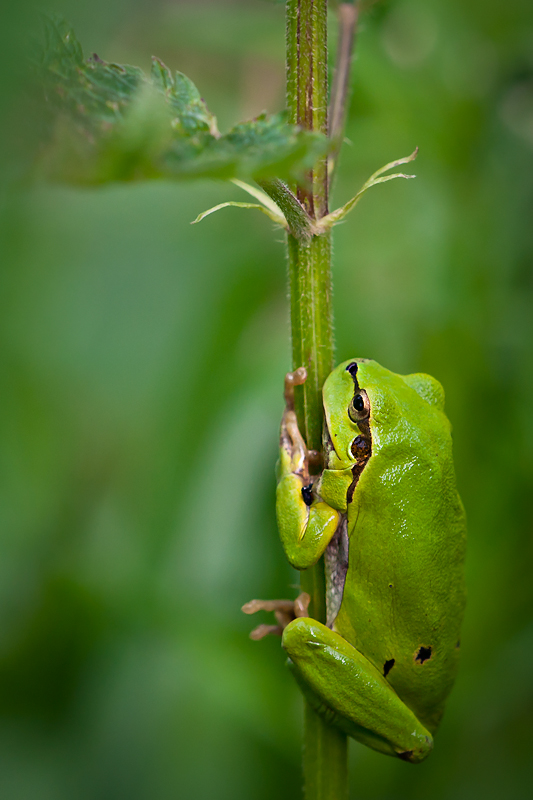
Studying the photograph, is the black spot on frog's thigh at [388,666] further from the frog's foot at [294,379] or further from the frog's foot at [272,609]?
the frog's foot at [294,379]

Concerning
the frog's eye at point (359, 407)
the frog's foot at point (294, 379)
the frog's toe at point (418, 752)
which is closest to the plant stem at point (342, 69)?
the frog's foot at point (294, 379)

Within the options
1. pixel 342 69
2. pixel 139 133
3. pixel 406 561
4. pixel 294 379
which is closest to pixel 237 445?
pixel 406 561

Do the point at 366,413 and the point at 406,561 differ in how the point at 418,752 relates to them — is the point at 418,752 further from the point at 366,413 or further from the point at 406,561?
the point at 366,413

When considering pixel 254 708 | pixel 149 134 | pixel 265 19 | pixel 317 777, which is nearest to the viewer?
pixel 149 134

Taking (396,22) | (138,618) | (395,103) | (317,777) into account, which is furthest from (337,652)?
(396,22)

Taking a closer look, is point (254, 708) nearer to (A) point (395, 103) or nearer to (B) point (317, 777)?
(B) point (317, 777)

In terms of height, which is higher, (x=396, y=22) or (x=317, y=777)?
(x=396, y=22)

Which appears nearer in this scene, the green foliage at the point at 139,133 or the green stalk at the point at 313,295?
the green foliage at the point at 139,133
